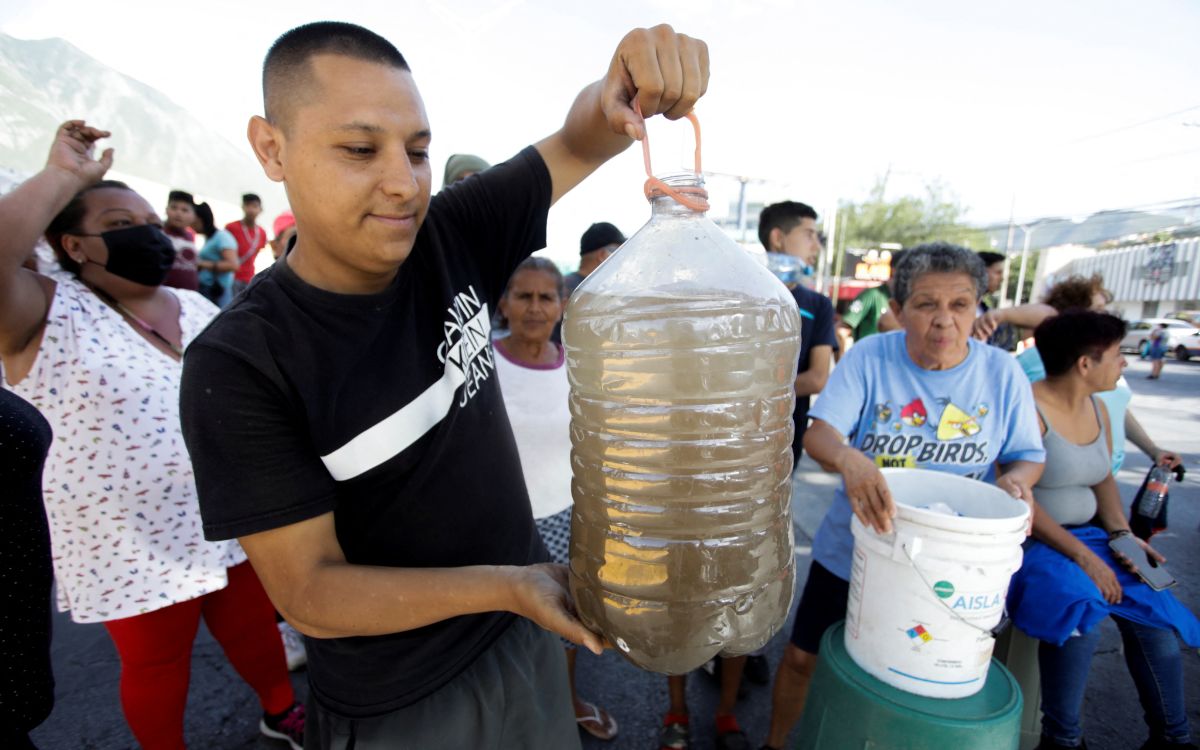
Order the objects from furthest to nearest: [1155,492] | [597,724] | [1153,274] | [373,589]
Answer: [1153,274]
[1155,492]
[597,724]
[373,589]

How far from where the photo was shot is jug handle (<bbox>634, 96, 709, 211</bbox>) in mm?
1134

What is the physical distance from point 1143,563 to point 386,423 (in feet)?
10.4

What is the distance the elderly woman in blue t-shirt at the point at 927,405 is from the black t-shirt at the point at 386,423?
1401 millimetres

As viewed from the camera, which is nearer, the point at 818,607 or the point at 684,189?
the point at 684,189

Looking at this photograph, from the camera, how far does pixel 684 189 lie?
1209 millimetres

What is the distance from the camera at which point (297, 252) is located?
131 centimetres

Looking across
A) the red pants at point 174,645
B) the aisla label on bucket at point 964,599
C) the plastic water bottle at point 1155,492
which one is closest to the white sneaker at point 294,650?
the red pants at point 174,645

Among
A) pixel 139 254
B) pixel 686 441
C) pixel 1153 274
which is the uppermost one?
pixel 139 254

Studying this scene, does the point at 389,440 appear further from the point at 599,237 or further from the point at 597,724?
the point at 599,237

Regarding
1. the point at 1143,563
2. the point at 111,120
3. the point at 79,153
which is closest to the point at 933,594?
the point at 1143,563

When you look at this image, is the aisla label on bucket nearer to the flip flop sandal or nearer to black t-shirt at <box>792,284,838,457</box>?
the flip flop sandal

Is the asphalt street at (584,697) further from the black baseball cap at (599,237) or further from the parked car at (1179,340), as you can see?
the parked car at (1179,340)

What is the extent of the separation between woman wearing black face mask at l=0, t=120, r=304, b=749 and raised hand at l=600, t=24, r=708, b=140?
184 centimetres

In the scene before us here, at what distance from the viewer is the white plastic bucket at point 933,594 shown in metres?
1.77
